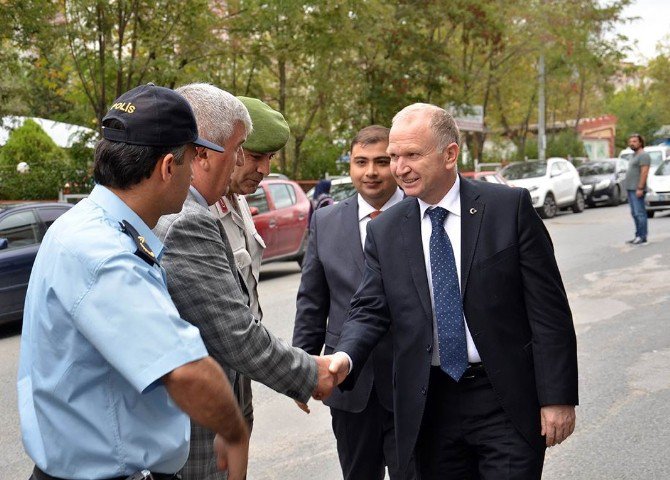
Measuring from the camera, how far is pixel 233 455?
87.7 inches

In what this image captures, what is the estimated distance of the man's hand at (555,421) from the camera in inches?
128

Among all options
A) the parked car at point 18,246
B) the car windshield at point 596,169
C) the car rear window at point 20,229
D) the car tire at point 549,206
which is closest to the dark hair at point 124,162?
the parked car at point 18,246

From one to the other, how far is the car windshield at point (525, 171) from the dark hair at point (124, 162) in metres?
26.2

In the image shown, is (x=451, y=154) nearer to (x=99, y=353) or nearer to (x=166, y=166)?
(x=166, y=166)

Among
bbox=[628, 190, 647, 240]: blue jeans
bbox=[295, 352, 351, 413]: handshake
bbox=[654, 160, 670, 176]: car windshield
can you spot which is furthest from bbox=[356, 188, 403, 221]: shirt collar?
bbox=[654, 160, 670, 176]: car windshield

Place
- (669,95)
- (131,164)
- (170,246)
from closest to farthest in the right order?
(131,164) → (170,246) → (669,95)

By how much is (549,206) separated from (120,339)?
2634 cm

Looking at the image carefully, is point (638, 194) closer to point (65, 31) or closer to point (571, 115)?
point (65, 31)

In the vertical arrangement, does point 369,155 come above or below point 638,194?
above

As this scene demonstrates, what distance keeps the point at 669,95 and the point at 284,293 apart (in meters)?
58.7

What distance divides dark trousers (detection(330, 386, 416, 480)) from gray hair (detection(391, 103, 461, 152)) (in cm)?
113

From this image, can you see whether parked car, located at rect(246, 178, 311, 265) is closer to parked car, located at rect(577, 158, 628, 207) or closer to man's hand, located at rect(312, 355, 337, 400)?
man's hand, located at rect(312, 355, 337, 400)

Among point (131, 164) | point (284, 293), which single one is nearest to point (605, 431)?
point (131, 164)

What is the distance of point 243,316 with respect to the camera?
2.52 m
